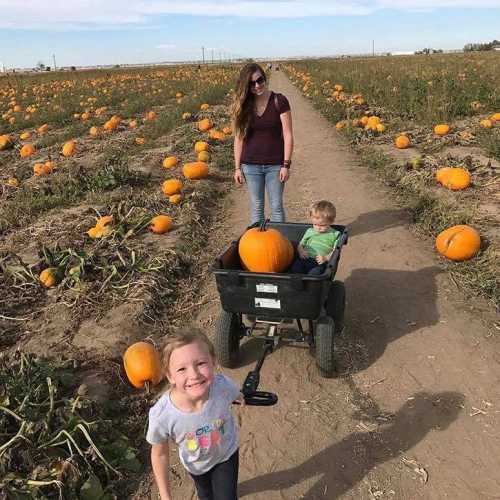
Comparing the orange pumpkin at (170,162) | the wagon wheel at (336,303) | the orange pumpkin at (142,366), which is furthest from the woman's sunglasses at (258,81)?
the orange pumpkin at (170,162)

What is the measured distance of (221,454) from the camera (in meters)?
2.47

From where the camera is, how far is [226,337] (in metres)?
3.96

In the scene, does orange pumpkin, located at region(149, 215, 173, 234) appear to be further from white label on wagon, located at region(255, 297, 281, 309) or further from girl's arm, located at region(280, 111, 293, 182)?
white label on wagon, located at region(255, 297, 281, 309)

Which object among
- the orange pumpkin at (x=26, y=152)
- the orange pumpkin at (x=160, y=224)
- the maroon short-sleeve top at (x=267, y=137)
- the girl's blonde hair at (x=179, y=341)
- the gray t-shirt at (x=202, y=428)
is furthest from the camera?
the orange pumpkin at (x=26, y=152)

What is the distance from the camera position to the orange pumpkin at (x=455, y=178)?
7.65m

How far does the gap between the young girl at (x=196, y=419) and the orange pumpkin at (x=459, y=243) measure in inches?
161

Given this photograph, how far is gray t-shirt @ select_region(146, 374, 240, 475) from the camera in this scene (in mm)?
2268

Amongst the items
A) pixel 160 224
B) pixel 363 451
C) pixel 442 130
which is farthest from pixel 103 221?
pixel 442 130

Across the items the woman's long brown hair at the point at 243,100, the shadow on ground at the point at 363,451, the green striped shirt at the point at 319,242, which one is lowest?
the shadow on ground at the point at 363,451

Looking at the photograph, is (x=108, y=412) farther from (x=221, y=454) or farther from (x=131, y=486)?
(x=221, y=454)

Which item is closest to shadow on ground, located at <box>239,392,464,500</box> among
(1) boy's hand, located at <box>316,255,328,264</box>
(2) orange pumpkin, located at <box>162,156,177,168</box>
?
(1) boy's hand, located at <box>316,255,328,264</box>

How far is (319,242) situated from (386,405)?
4.73ft

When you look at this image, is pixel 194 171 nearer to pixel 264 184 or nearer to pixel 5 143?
pixel 264 184

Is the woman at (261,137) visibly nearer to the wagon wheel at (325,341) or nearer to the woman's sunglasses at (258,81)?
the woman's sunglasses at (258,81)
